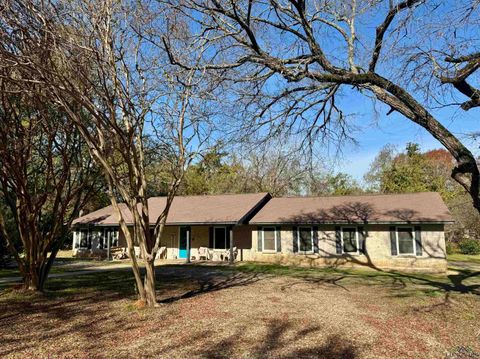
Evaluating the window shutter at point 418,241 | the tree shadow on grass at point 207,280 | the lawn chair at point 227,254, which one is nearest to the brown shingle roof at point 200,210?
the lawn chair at point 227,254

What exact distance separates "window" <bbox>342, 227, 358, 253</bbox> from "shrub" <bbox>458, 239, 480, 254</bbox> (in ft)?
51.9

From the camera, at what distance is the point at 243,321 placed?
7789mm

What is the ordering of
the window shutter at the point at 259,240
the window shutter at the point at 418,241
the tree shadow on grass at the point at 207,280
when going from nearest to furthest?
the tree shadow on grass at the point at 207,280, the window shutter at the point at 418,241, the window shutter at the point at 259,240

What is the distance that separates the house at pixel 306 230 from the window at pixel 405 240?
0.16 feet

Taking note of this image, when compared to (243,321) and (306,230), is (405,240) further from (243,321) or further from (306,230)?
(243,321)

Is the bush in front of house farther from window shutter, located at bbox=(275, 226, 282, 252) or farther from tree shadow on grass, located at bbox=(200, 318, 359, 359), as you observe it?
tree shadow on grass, located at bbox=(200, 318, 359, 359)

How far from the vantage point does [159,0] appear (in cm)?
754

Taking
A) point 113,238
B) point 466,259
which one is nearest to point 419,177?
point 466,259

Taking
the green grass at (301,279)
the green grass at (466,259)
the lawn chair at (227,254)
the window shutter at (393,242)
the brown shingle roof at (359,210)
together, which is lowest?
the green grass at (466,259)

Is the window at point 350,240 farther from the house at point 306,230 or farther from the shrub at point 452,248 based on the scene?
the shrub at point 452,248

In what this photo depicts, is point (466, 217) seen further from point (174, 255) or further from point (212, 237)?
point (174, 255)

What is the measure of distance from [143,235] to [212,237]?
49.4 feet

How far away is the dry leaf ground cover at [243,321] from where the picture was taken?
6.07 m

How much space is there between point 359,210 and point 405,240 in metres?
3.02
